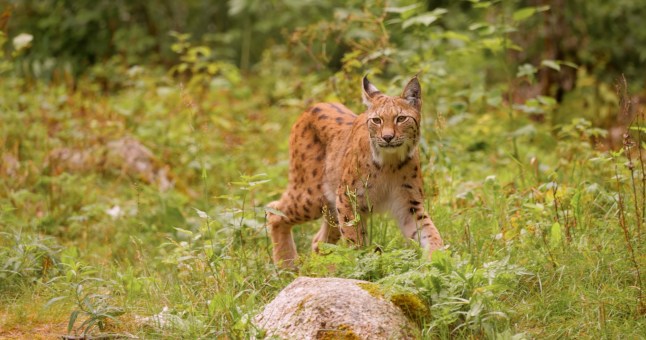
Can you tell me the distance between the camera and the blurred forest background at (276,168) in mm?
4824

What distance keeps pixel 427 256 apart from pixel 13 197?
4.12 meters

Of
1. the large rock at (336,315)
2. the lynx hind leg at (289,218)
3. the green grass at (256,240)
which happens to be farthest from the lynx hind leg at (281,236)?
the large rock at (336,315)

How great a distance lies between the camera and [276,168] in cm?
847

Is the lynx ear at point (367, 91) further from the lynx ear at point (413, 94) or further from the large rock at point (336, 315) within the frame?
the large rock at point (336, 315)

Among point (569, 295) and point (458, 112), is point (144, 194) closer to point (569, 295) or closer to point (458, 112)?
point (458, 112)

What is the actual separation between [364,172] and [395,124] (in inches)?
16.9

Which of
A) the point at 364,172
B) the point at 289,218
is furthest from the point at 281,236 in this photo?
the point at 364,172

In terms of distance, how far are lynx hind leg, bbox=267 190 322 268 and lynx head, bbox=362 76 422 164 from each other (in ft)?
3.00

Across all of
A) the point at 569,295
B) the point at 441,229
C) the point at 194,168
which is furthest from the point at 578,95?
the point at 569,295

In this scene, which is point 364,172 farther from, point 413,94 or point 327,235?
point 327,235

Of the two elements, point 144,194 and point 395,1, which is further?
point 395,1

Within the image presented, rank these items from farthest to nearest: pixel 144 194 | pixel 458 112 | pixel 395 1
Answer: pixel 395 1 < pixel 458 112 < pixel 144 194

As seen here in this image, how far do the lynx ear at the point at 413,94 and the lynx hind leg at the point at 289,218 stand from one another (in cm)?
112

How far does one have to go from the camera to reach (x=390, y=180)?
574 cm
